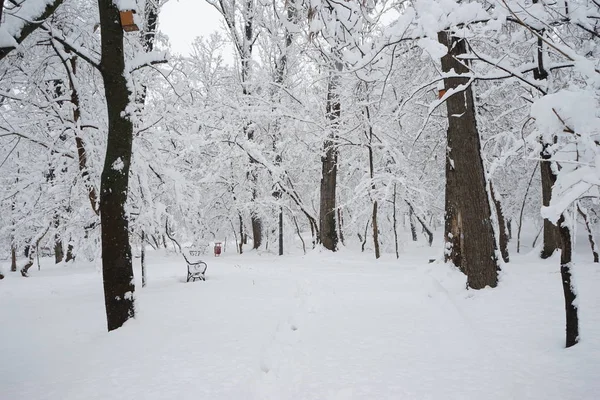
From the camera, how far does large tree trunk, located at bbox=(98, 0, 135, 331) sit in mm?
4695

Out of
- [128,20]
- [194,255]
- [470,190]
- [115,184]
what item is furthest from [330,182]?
[128,20]

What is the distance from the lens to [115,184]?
4.73 metres

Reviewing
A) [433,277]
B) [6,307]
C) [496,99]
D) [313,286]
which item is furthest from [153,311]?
[496,99]

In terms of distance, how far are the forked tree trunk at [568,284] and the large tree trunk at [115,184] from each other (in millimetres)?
4940

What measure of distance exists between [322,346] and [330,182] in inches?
445

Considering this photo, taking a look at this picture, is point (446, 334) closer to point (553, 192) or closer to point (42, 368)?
point (553, 192)

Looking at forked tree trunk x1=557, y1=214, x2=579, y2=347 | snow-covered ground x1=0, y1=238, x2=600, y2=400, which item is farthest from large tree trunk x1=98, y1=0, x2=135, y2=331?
forked tree trunk x1=557, y1=214, x2=579, y2=347

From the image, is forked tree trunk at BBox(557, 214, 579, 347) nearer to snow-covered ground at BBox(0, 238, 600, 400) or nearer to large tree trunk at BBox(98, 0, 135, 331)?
snow-covered ground at BBox(0, 238, 600, 400)

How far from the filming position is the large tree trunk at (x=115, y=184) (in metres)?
4.70

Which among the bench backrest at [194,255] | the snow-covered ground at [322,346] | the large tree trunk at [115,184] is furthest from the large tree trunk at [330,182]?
the large tree trunk at [115,184]

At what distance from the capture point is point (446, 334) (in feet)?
13.9

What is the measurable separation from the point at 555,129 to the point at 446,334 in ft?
8.93

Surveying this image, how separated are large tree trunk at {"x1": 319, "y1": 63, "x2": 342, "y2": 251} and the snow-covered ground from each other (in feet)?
23.8

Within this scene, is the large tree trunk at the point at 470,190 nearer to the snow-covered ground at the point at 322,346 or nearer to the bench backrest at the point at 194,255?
the snow-covered ground at the point at 322,346
